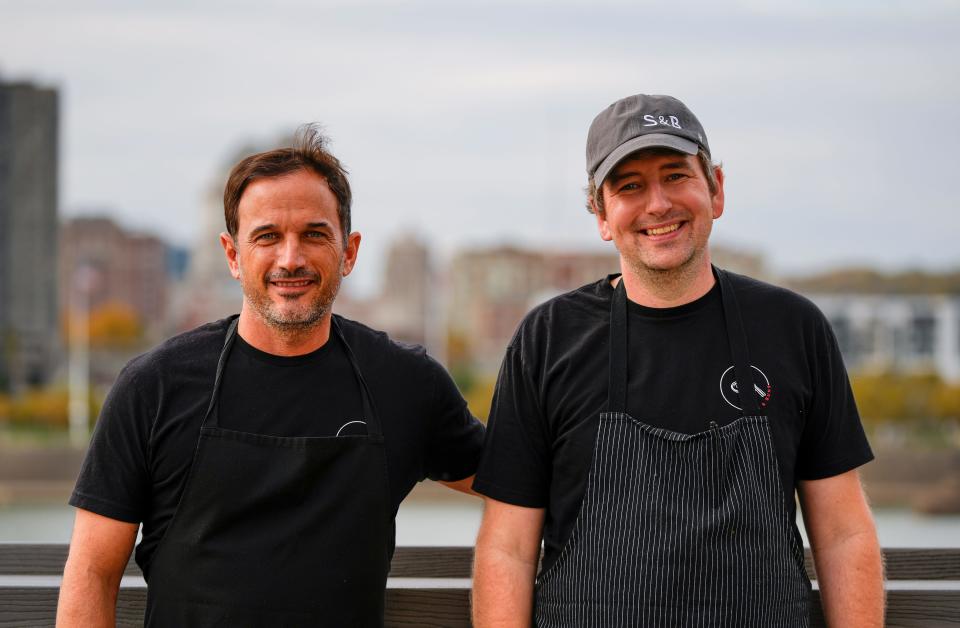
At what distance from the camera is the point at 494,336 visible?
84250mm

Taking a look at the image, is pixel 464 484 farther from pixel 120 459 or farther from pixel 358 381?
pixel 120 459

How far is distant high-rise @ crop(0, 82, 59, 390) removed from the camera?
6112cm

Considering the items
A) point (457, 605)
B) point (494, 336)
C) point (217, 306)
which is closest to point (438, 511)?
point (457, 605)

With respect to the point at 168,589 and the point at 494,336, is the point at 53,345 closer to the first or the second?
the point at 494,336

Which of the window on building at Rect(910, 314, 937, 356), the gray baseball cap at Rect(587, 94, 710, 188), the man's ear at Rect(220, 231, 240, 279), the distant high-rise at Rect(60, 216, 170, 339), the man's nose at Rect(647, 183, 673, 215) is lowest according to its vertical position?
the man's ear at Rect(220, 231, 240, 279)

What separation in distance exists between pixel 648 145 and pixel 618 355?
44 cm

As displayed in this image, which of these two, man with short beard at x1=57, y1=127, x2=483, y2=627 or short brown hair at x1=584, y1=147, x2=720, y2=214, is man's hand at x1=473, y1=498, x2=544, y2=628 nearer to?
man with short beard at x1=57, y1=127, x2=483, y2=627

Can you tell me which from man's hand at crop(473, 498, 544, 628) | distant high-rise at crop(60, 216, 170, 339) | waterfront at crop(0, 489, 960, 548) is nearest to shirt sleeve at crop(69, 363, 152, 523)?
A: man's hand at crop(473, 498, 544, 628)

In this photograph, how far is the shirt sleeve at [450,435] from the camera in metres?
2.68

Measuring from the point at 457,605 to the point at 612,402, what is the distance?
0.64 meters

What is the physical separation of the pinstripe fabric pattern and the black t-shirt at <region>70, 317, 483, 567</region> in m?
0.39

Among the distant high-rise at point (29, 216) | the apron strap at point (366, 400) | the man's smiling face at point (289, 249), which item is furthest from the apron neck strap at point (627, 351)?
the distant high-rise at point (29, 216)

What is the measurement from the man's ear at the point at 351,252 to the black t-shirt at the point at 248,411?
→ 0.14 m

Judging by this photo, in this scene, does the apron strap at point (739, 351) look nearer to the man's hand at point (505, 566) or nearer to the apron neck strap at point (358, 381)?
the man's hand at point (505, 566)
